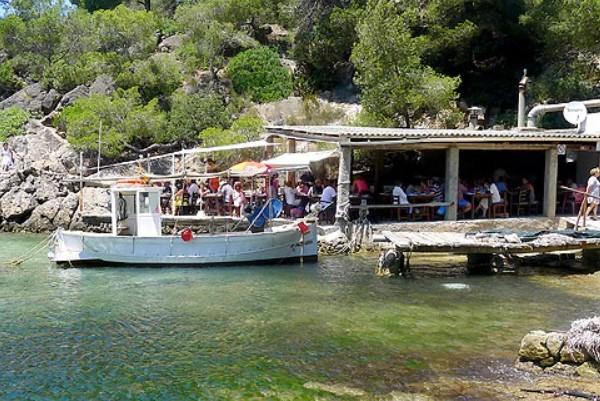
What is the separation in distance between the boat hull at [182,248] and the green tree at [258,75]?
2189cm

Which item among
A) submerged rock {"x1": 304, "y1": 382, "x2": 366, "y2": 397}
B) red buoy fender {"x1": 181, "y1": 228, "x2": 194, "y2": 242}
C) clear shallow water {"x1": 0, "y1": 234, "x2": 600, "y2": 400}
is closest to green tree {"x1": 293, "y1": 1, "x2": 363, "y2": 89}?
red buoy fender {"x1": 181, "y1": 228, "x2": 194, "y2": 242}

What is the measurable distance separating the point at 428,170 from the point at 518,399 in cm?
1846

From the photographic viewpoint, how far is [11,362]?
1074 cm

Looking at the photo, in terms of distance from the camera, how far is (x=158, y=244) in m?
18.7

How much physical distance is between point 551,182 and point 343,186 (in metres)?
7.98

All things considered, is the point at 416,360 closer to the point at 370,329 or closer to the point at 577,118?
the point at 370,329

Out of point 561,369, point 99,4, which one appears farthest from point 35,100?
point 561,369

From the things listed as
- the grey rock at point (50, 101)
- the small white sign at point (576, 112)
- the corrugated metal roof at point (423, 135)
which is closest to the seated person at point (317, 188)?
the corrugated metal roof at point (423, 135)

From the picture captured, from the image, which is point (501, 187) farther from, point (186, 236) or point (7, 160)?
point (7, 160)

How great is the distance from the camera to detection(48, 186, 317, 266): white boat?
18734 millimetres

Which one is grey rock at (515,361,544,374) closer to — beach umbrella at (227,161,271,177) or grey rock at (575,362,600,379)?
grey rock at (575,362,600,379)

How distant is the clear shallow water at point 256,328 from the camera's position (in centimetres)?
984

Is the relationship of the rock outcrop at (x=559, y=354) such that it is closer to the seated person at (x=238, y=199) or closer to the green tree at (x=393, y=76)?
the seated person at (x=238, y=199)

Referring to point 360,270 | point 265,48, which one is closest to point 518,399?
point 360,270
